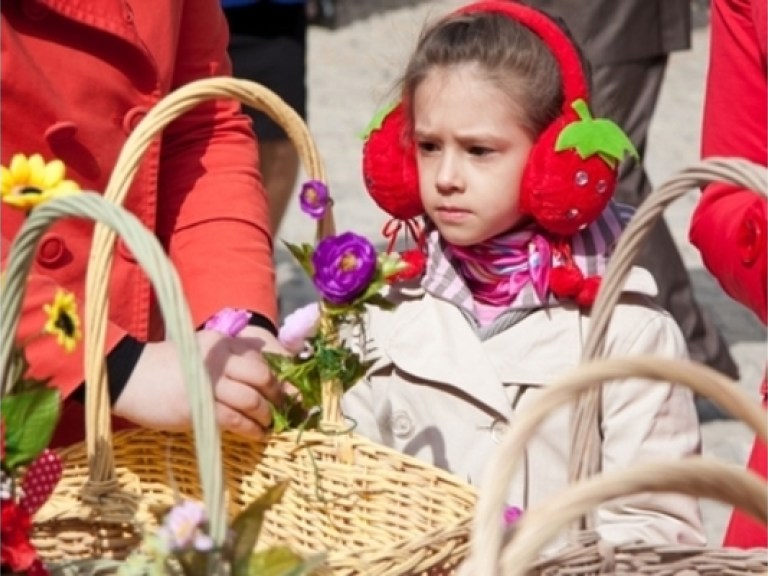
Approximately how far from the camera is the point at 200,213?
2.46 metres

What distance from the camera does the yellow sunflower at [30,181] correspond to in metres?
1.94

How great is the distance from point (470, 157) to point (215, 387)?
0.56 meters

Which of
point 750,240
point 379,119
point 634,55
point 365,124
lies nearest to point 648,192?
point 634,55

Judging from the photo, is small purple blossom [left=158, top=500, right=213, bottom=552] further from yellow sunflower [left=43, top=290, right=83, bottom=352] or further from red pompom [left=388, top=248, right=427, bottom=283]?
red pompom [left=388, top=248, right=427, bottom=283]

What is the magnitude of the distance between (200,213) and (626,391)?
605 mm

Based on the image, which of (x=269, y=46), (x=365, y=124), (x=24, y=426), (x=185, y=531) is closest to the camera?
(x=185, y=531)

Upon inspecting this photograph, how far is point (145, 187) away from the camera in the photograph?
7.70 ft

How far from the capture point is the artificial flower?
1.78 metres

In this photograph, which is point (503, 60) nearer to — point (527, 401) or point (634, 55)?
point (527, 401)

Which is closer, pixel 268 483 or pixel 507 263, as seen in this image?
A: pixel 268 483

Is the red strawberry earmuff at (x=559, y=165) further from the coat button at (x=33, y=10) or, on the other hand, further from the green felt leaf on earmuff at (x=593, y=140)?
the coat button at (x=33, y=10)

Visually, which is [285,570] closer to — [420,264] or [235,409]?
[235,409]

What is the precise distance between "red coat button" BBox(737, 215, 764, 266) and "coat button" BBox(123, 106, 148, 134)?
0.77 metres

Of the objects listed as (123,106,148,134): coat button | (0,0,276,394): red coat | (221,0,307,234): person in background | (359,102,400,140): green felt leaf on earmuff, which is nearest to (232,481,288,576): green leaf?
(0,0,276,394): red coat
